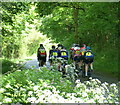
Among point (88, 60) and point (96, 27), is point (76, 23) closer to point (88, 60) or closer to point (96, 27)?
point (96, 27)

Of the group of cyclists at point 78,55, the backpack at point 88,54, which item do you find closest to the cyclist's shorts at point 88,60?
the group of cyclists at point 78,55

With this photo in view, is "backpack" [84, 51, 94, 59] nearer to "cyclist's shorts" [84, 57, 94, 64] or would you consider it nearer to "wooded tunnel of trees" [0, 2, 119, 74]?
"cyclist's shorts" [84, 57, 94, 64]

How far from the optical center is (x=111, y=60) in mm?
18203

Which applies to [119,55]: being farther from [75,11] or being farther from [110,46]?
[75,11]

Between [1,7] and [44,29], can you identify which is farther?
[44,29]

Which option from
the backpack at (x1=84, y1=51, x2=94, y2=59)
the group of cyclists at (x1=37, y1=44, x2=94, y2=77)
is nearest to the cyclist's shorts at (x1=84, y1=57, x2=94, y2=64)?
the group of cyclists at (x1=37, y1=44, x2=94, y2=77)

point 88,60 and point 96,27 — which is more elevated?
point 96,27

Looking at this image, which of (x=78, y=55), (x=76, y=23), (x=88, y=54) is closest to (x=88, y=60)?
(x=88, y=54)

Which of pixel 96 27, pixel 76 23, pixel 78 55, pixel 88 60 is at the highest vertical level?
pixel 76 23

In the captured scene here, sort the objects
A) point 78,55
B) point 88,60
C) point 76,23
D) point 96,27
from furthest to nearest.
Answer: point 76,23 → point 96,27 → point 78,55 → point 88,60

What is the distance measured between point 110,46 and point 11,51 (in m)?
16.0

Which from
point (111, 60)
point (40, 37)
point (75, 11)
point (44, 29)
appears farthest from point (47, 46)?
point (111, 60)

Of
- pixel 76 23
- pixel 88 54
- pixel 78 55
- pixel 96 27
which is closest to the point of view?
pixel 88 54

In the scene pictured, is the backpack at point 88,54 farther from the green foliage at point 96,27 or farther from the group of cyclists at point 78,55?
the green foliage at point 96,27
